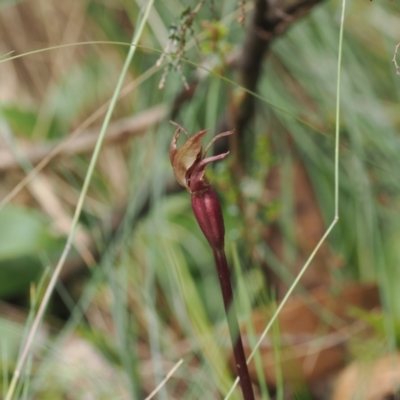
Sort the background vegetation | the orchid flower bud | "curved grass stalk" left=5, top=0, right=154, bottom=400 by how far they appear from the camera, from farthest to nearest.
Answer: the background vegetation, "curved grass stalk" left=5, top=0, right=154, bottom=400, the orchid flower bud

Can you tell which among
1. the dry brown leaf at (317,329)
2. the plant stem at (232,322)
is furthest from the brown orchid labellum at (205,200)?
the dry brown leaf at (317,329)

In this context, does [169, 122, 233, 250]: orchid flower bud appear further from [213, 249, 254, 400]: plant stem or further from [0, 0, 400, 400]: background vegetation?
[0, 0, 400, 400]: background vegetation

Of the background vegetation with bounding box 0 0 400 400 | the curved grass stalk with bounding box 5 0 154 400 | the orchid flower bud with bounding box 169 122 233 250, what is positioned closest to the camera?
the orchid flower bud with bounding box 169 122 233 250

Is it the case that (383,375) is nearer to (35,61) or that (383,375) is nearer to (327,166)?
(327,166)

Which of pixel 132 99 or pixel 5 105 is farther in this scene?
pixel 132 99

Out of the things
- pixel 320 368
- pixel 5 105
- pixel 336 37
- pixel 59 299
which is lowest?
pixel 320 368

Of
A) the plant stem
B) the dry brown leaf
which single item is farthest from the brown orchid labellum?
the dry brown leaf

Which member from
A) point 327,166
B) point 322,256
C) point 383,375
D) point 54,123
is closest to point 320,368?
point 383,375
